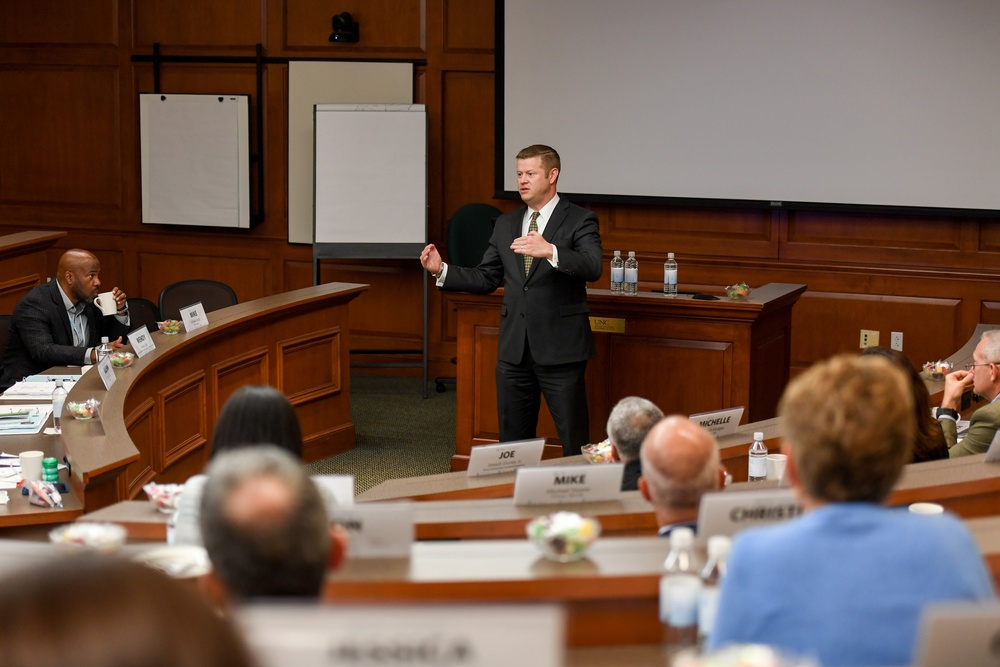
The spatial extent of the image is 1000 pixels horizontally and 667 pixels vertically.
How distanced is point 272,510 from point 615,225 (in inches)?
249

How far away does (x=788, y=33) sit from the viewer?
23.7 ft

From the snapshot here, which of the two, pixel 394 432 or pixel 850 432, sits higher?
pixel 850 432

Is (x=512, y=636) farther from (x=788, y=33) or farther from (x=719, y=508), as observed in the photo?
(x=788, y=33)

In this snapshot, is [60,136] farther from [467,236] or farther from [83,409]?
[83,409]

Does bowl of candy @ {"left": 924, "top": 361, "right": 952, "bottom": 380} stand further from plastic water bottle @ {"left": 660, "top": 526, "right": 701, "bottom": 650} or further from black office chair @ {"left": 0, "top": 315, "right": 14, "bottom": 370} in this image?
black office chair @ {"left": 0, "top": 315, "right": 14, "bottom": 370}

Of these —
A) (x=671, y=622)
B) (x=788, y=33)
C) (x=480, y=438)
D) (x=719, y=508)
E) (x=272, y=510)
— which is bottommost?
(x=480, y=438)

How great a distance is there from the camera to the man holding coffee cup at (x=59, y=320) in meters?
5.45

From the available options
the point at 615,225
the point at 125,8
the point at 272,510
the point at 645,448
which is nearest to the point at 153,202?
the point at 125,8

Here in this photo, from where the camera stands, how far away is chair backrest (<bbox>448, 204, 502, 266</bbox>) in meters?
7.56

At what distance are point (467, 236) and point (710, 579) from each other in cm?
548

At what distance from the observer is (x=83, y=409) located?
4.05 metres

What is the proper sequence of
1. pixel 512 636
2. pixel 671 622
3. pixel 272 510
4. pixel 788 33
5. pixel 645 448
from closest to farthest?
pixel 512 636 < pixel 272 510 < pixel 671 622 < pixel 645 448 < pixel 788 33

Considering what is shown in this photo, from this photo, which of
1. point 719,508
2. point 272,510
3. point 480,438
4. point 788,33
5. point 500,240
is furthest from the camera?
point 788,33

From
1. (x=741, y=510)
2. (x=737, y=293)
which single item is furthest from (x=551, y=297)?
(x=741, y=510)
